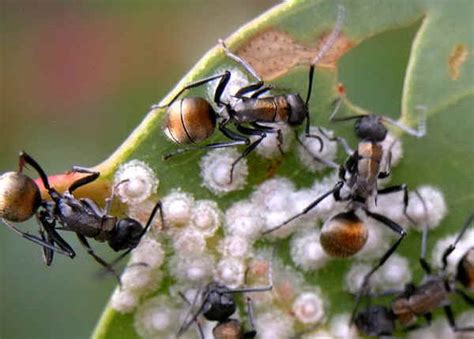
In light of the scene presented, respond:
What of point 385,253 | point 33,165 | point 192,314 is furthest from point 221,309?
point 33,165

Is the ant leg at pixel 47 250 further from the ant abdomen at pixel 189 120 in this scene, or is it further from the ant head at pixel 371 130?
the ant head at pixel 371 130

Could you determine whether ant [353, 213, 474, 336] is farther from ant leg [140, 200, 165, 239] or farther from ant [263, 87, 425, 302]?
ant leg [140, 200, 165, 239]

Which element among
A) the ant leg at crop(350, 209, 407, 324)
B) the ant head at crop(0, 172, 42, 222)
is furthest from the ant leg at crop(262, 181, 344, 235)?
the ant head at crop(0, 172, 42, 222)

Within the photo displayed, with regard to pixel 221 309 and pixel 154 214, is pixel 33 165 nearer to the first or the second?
pixel 154 214

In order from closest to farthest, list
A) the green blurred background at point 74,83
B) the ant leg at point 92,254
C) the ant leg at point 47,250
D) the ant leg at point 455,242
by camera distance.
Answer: the ant leg at point 455,242 < the ant leg at point 92,254 < the ant leg at point 47,250 < the green blurred background at point 74,83

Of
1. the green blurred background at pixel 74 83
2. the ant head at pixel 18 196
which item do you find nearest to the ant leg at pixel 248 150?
the ant head at pixel 18 196
